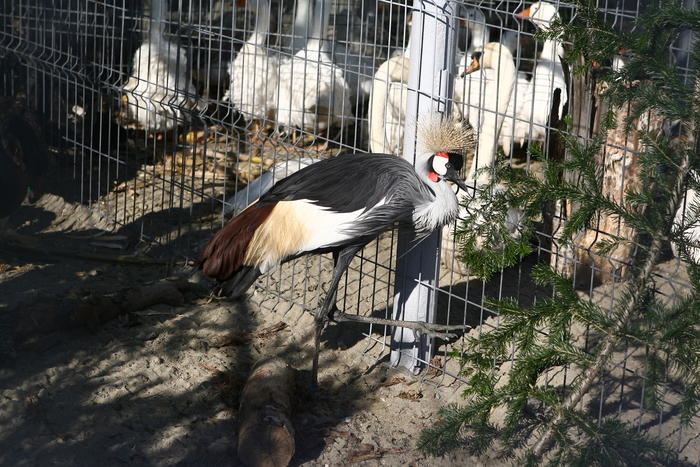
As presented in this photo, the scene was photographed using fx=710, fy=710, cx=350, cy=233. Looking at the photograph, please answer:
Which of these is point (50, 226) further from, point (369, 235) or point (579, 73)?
point (579, 73)

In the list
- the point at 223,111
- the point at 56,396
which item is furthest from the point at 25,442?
the point at 223,111

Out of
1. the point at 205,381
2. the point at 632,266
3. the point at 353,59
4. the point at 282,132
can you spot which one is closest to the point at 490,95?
the point at 353,59

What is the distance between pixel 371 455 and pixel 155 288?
5.82 ft

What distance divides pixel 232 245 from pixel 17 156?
256 centimetres

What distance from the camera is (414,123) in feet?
11.4

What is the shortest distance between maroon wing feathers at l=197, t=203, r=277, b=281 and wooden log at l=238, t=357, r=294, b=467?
523mm

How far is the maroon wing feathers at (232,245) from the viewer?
3338 millimetres

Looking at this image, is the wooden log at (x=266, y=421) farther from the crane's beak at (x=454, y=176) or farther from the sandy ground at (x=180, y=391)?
the crane's beak at (x=454, y=176)

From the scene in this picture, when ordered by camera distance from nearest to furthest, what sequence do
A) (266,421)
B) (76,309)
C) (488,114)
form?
(266,421), (76,309), (488,114)

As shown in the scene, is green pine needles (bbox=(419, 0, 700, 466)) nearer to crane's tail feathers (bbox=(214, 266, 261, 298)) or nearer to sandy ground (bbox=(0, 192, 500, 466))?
sandy ground (bbox=(0, 192, 500, 466))

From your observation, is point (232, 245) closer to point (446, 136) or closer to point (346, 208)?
point (346, 208)

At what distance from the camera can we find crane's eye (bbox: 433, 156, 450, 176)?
10.5 feet

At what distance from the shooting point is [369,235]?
316 cm

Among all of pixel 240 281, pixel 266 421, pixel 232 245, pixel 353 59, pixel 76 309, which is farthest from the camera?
pixel 353 59
